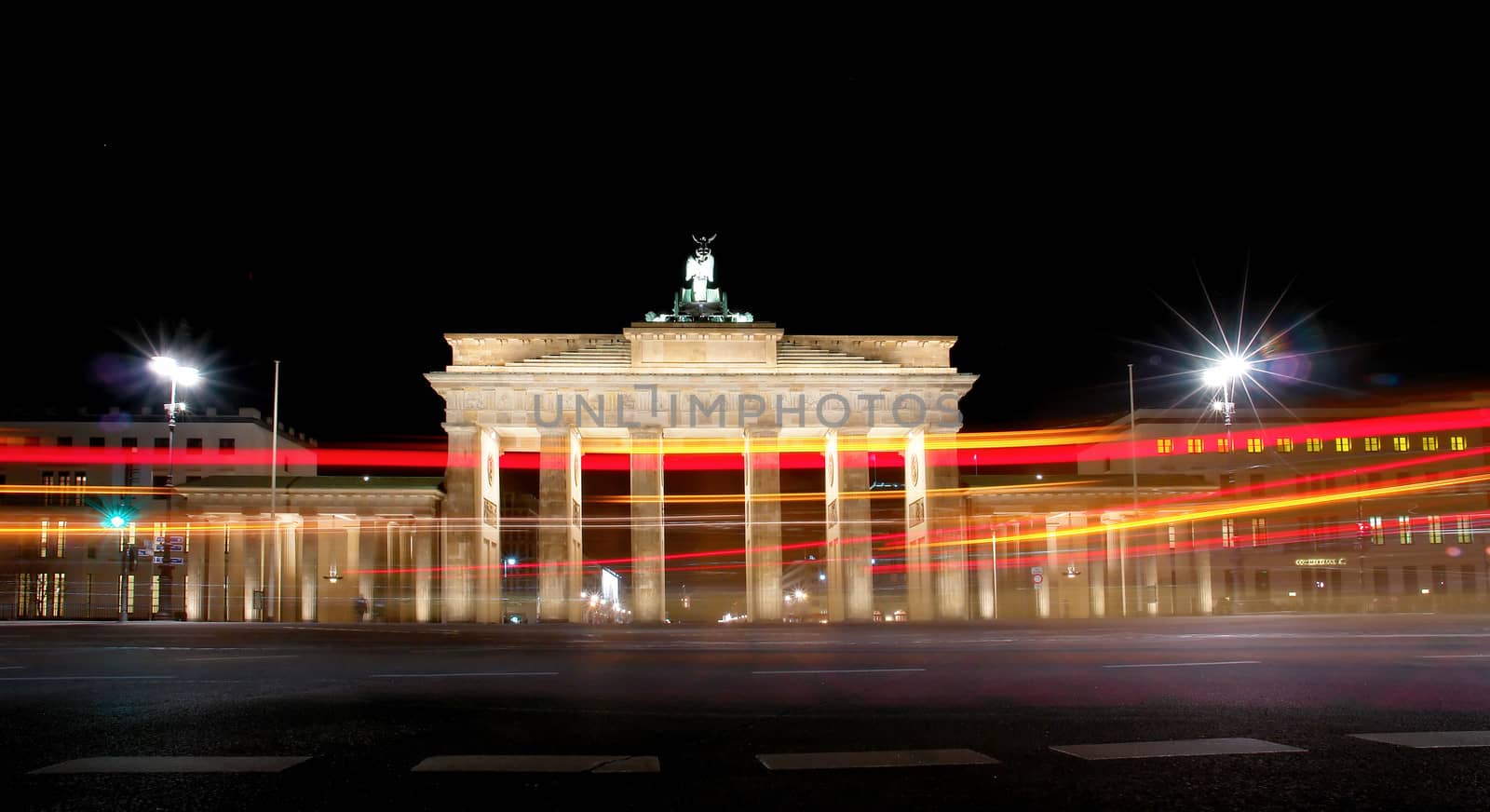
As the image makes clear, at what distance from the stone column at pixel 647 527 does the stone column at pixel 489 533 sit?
22.4 feet

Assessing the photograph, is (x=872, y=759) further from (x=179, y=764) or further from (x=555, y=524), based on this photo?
(x=555, y=524)

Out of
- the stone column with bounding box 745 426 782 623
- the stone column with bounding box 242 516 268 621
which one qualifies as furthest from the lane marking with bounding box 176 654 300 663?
the stone column with bounding box 242 516 268 621

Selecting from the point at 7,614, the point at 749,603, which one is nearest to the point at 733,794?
the point at 749,603

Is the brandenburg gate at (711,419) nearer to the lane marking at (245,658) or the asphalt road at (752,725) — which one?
the lane marking at (245,658)

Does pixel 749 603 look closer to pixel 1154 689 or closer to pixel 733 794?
pixel 1154 689

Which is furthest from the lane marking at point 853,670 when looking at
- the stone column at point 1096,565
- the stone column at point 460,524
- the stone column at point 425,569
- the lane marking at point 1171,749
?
the stone column at point 1096,565

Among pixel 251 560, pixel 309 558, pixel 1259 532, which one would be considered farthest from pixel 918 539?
pixel 251 560

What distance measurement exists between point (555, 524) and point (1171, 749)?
52.3 m

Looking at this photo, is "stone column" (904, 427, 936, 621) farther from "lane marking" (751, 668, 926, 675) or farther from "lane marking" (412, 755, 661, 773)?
"lane marking" (412, 755, 661, 773)

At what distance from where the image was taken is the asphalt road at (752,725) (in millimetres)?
6777

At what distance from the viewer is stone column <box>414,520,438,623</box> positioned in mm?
58688

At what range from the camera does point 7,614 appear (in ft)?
236

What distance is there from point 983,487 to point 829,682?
160 ft

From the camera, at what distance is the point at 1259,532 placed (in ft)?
255
